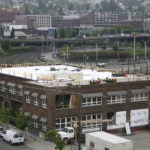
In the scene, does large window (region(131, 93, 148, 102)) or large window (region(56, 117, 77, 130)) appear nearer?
large window (region(56, 117, 77, 130))

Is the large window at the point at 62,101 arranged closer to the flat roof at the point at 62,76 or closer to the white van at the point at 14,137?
A: the flat roof at the point at 62,76

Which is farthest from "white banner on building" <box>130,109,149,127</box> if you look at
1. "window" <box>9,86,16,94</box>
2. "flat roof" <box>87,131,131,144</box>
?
"window" <box>9,86,16,94</box>

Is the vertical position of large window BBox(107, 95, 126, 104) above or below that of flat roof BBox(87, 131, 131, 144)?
above

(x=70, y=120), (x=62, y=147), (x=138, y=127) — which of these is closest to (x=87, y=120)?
(x=70, y=120)

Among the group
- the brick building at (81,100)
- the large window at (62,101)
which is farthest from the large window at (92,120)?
the large window at (62,101)

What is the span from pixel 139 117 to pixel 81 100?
5585mm

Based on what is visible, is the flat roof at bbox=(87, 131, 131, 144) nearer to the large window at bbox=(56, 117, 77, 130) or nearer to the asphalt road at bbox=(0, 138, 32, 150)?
the large window at bbox=(56, 117, 77, 130)

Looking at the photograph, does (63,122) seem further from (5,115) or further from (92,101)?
(5,115)

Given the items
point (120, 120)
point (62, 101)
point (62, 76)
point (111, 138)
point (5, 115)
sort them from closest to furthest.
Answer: point (111, 138), point (62, 101), point (120, 120), point (5, 115), point (62, 76)

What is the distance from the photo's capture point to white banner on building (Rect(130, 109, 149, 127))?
4272 cm

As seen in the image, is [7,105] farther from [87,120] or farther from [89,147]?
[89,147]

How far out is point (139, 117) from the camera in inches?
1695

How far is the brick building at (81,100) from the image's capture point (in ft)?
130

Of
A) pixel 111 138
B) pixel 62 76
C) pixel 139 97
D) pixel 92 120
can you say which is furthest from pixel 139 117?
pixel 111 138
